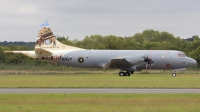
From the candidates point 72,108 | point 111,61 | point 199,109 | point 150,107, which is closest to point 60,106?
point 72,108

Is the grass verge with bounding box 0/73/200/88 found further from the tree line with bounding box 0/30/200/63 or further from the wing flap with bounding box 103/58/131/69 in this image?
the tree line with bounding box 0/30/200/63

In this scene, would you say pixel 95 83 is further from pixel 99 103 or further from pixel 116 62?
pixel 116 62

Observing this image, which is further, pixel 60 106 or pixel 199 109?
pixel 60 106

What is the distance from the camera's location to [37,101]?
22.0 metres

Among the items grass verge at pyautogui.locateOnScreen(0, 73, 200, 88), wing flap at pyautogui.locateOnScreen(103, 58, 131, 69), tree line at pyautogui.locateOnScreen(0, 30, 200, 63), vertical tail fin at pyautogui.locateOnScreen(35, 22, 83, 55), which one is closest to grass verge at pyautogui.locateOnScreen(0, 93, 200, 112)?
grass verge at pyautogui.locateOnScreen(0, 73, 200, 88)

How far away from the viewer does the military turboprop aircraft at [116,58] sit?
60219 millimetres

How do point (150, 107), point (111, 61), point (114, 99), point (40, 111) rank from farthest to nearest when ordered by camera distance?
point (111, 61) < point (114, 99) < point (150, 107) < point (40, 111)

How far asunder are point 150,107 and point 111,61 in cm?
4058

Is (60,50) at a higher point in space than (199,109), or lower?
higher

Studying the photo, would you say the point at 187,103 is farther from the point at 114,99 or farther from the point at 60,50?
the point at 60,50

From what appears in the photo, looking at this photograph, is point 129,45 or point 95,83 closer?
point 95,83

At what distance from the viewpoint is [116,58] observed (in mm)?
59562

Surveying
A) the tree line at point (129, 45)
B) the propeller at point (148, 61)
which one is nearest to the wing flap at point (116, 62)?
the propeller at point (148, 61)

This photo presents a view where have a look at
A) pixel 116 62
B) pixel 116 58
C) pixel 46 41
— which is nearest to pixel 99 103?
pixel 116 58
